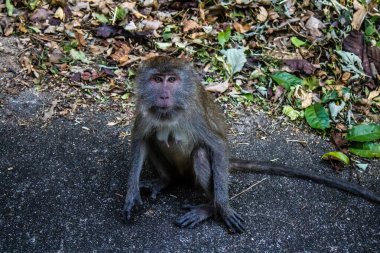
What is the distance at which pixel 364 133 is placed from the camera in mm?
5102

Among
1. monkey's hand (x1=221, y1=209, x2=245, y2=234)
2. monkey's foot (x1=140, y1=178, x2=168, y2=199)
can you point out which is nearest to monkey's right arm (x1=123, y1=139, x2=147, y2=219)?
monkey's foot (x1=140, y1=178, x2=168, y2=199)

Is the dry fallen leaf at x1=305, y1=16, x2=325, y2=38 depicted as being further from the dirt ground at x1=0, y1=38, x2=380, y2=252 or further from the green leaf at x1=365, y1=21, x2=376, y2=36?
the dirt ground at x1=0, y1=38, x2=380, y2=252

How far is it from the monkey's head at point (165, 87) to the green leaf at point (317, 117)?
170 cm

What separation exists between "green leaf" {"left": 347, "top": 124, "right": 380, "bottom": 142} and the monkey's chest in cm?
179

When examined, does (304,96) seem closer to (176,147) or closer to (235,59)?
(235,59)

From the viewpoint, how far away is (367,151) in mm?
5008

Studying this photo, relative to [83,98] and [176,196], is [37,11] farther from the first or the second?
[176,196]

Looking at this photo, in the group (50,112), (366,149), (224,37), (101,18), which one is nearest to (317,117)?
(366,149)

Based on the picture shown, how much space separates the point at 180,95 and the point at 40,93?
2.17 m

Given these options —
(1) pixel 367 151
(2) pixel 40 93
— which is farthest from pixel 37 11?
(1) pixel 367 151

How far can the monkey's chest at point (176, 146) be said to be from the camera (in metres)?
4.24

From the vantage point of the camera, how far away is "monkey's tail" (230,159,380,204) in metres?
4.55

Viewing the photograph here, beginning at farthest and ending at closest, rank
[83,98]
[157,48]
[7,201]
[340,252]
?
[157,48] → [83,98] → [7,201] → [340,252]

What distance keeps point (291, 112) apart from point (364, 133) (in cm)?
78
